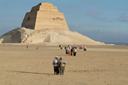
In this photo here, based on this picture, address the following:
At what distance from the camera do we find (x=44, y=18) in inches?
1977

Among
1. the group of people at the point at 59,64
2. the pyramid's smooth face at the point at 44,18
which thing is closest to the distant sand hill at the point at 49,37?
the pyramid's smooth face at the point at 44,18

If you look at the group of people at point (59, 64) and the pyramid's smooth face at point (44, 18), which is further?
the pyramid's smooth face at point (44, 18)

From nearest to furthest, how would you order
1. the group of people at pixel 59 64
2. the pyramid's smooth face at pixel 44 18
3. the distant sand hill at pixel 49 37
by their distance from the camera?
the group of people at pixel 59 64 → the distant sand hill at pixel 49 37 → the pyramid's smooth face at pixel 44 18

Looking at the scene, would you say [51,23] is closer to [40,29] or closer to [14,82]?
[40,29]

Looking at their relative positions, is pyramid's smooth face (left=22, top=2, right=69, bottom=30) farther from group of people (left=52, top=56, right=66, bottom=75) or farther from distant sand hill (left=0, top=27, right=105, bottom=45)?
group of people (left=52, top=56, right=66, bottom=75)

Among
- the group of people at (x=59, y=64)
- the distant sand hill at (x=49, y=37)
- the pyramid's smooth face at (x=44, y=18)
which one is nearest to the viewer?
the group of people at (x=59, y=64)

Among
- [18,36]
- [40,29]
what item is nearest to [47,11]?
[40,29]

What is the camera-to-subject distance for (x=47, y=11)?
51125 millimetres

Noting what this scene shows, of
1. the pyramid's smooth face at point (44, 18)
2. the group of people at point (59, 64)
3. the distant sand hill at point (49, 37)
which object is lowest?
the group of people at point (59, 64)

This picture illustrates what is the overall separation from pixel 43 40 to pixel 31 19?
32.5ft

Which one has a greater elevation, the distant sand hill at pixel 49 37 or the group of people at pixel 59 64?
the distant sand hill at pixel 49 37

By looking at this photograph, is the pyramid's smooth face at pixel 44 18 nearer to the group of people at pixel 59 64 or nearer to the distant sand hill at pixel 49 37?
the distant sand hill at pixel 49 37

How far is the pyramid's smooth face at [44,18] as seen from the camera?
162 feet

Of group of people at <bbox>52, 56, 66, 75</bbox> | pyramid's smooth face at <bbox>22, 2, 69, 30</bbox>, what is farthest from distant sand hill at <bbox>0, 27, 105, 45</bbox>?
group of people at <bbox>52, 56, 66, 75</bbox>
